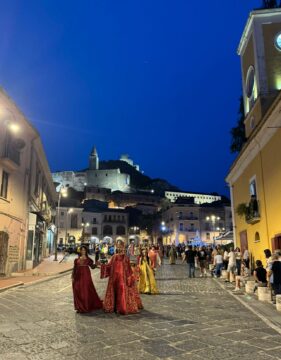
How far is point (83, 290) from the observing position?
838cm

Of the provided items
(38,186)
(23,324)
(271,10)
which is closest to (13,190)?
(38,186)

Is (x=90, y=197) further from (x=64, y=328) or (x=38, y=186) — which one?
(x=64, y=328)

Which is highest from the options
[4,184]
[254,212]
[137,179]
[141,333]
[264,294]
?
[137,179]

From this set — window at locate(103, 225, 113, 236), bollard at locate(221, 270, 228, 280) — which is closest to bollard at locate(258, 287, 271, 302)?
bollard at locate(221, 270, 228, 280)

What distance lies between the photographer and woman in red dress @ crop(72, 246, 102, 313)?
27.0 feet

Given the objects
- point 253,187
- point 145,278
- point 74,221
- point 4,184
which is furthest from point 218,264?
point 74,221

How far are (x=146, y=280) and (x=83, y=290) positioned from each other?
12.9 ft

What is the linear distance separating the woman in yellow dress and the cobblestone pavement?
2.17m

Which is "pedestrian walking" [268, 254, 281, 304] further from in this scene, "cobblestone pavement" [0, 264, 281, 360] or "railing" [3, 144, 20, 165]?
"railing" [3, 144, 20, 165]

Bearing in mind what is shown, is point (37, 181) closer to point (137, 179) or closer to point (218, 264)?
point (218, 264)

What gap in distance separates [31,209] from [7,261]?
5.20 metres

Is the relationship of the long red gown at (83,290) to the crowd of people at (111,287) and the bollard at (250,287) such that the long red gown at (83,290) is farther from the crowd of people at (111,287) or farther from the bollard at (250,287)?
the bollard at (250,287)

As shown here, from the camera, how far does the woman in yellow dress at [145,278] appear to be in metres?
11.8

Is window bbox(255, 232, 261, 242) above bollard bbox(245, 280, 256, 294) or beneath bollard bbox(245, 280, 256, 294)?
above
